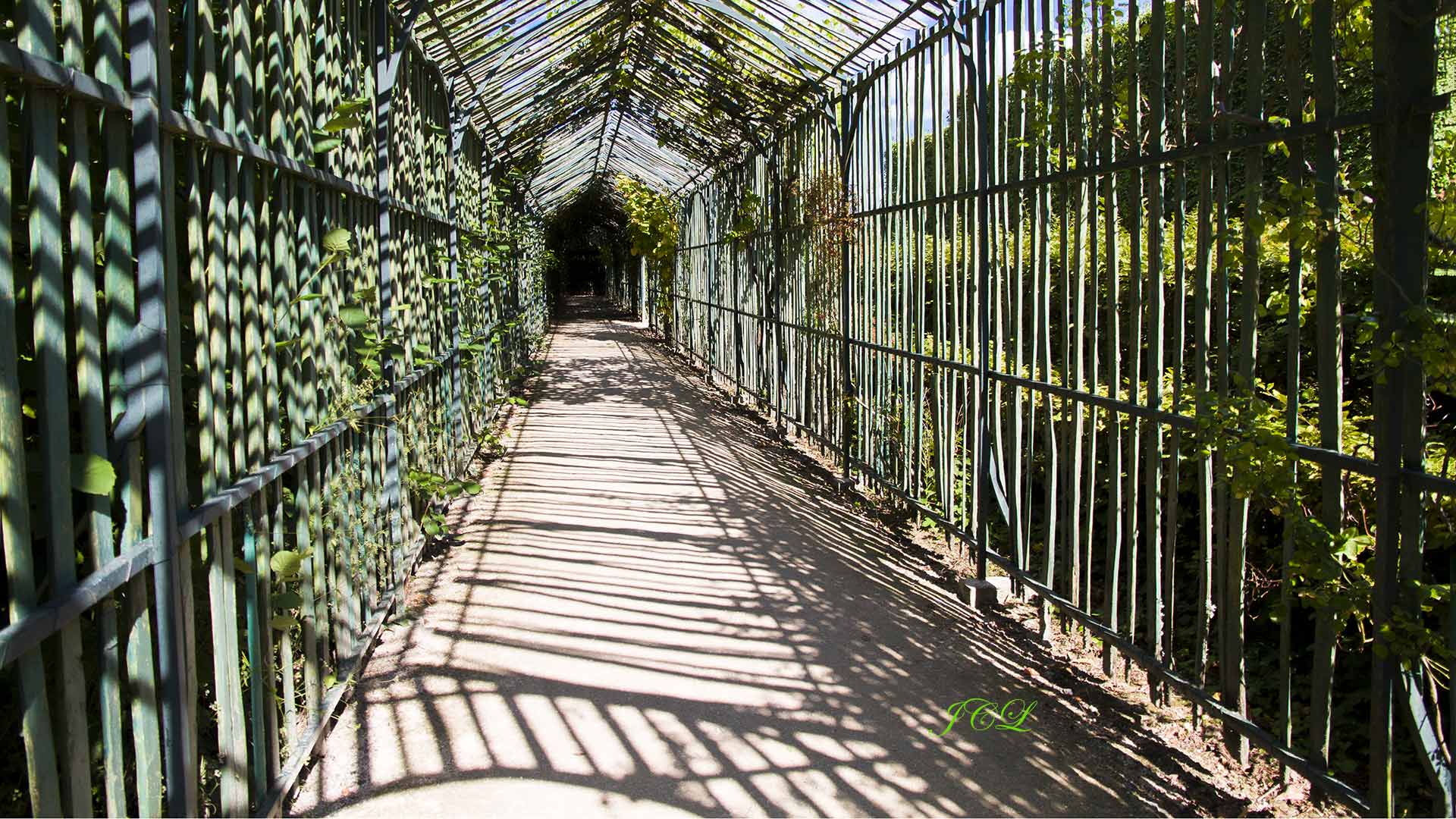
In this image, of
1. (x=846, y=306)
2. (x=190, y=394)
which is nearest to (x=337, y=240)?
(x=190, y=394)

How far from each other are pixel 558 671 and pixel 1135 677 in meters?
2.19

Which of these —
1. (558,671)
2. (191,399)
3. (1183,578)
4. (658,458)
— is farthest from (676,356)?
(191,399)

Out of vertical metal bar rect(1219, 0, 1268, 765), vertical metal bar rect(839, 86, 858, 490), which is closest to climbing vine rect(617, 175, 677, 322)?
vertical metal bar rect(839, 86, 858, 490)

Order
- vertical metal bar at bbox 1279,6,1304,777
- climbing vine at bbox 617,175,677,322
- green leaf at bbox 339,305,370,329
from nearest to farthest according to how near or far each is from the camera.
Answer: vertical metal bar at bbox 1279,6,1304,777, green leaf at bbox 339,305,370,329, climbing vine at bbox 617,175,677,322

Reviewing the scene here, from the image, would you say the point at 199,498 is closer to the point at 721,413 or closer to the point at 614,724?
the point at 614,724

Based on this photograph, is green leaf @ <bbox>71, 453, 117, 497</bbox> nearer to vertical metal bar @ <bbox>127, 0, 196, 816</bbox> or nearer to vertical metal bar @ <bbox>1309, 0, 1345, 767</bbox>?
vertical metal bar @ <bbox>127, 0, 196, 816</bbox>

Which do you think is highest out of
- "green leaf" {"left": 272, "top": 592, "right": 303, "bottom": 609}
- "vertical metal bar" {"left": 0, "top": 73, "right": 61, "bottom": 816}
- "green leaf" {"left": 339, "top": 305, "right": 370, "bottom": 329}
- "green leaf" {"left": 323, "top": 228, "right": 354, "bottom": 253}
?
"green leaf" {"left": 323, "top": 228, "right": 354, "bottom": 253}

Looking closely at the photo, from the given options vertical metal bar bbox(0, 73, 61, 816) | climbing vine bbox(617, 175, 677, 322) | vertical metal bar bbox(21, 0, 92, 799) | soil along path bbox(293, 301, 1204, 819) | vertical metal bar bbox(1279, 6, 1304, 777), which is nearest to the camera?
vertical metal bar bbox(0, 73, 61, 816)

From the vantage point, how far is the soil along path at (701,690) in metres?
3.12

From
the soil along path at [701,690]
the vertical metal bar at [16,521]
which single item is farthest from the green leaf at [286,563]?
the vertical metal bar at [16,521]

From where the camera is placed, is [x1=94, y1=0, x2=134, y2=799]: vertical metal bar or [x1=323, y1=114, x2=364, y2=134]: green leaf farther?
[x1=323, y1=114, x2=364, y2=134]: green leaf

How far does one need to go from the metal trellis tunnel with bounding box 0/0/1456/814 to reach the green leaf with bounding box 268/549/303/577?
2 cm

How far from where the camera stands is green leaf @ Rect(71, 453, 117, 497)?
1.75m

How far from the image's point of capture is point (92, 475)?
176 cm
